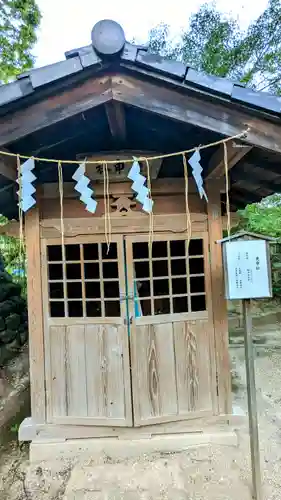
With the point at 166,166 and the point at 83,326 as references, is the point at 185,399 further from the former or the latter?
the point at 166,166

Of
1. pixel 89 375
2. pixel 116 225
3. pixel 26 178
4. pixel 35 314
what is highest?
pixel 26 178

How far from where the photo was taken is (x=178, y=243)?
4086 millimetres

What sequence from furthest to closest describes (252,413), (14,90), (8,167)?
1. (8,167)
2. (252,413)
3. (14,90)

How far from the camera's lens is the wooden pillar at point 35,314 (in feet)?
11.9

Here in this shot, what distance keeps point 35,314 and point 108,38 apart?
8.49 ft

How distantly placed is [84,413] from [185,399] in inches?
41.1

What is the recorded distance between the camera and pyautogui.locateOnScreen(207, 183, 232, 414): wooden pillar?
3664 millimetres

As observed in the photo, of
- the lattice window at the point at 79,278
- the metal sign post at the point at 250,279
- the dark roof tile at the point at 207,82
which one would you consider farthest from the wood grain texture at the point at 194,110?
the lattice window at the point at 79,278

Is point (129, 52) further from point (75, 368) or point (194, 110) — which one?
point (75, 368)

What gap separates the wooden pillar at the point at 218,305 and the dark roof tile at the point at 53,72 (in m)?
1.78

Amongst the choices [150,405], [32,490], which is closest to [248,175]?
[150,405]

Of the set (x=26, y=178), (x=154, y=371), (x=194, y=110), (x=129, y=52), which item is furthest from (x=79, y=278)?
(x=129, y=52)

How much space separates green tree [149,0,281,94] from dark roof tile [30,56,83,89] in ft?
38.6

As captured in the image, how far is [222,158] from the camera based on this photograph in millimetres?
3125
